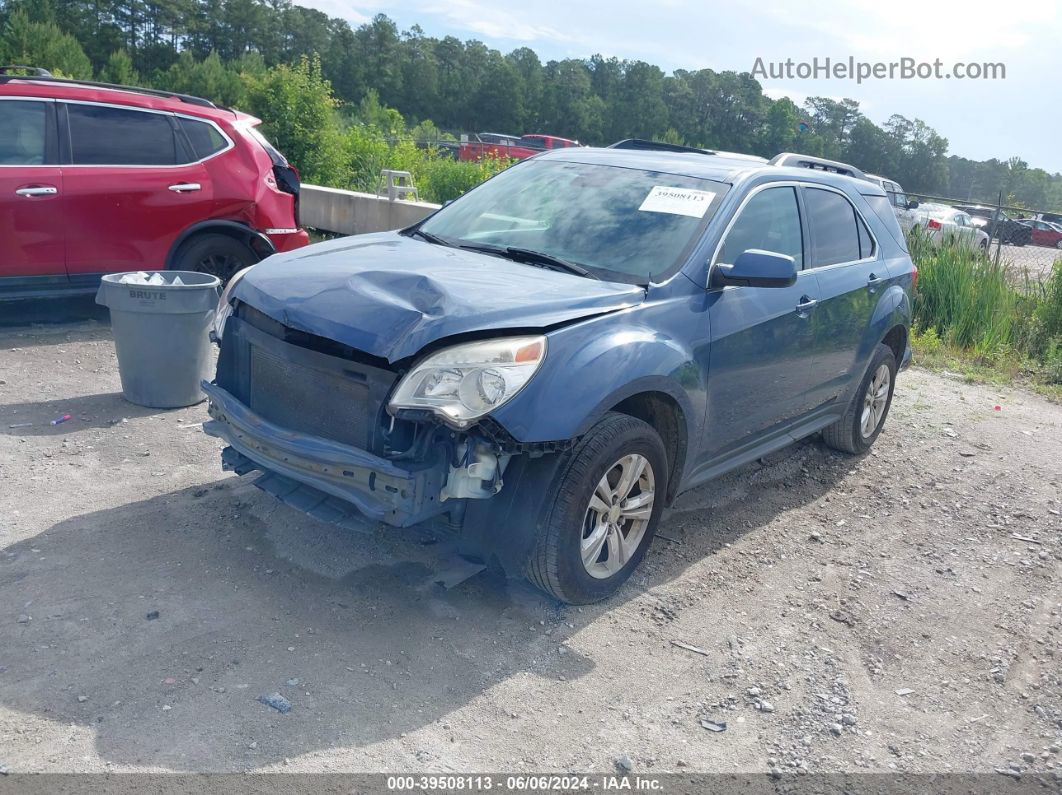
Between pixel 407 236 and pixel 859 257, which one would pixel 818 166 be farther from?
pixel 407 236

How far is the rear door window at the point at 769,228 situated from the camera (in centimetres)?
484

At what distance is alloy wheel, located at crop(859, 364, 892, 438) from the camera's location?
21.6 ft

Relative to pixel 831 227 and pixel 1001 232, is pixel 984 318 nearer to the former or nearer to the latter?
pixel 1001 232

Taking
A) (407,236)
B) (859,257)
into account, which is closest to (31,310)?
(407,236)

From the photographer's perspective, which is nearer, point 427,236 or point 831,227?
point 427,236

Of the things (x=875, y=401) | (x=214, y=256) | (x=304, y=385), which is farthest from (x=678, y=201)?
(x=214, y=256)

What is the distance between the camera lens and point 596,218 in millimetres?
4844

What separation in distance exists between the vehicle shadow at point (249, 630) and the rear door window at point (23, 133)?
13.0 feet

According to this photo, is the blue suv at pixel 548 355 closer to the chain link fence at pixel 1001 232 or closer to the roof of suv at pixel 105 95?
the roof of suv at pixel 105 95

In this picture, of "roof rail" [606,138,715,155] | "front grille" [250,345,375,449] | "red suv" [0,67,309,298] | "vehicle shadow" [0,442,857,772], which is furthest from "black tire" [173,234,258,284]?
"front grille" [250,345,375,449]

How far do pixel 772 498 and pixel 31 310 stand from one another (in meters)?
6.50

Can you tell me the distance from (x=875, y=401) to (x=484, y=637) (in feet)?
12.9

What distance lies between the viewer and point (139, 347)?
6.14 m

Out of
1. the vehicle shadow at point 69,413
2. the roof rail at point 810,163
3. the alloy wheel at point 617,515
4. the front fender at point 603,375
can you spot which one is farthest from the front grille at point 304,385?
the roof rail at point 810,163
